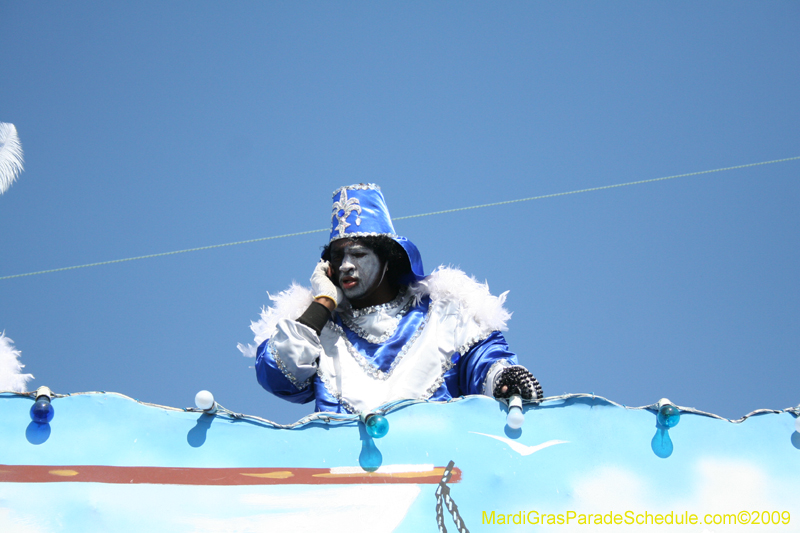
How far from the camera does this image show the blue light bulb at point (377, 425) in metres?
2.31

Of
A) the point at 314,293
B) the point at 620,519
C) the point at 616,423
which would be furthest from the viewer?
the point at 314,293

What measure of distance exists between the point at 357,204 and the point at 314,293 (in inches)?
19.3

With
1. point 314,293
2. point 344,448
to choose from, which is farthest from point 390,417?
point 314,293

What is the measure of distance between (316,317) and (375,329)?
0.33 metres

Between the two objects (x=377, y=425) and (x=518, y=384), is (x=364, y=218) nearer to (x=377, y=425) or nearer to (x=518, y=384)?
(x=518, y=384)

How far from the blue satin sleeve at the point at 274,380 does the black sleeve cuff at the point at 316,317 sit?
0.64 feet

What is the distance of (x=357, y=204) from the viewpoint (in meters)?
3.80

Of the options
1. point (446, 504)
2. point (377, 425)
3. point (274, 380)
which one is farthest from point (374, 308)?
point (446, 504)

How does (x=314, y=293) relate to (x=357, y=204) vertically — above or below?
below

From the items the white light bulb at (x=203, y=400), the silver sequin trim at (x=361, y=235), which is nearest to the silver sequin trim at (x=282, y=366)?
the silver sequin trim at (x=361, y=235)

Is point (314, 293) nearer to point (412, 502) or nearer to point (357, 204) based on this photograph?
point (357, 204)

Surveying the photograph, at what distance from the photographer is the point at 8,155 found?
4.10 meters

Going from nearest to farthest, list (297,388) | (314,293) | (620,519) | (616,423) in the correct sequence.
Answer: (620,519)
(616,423)
(297,388)
(314,293)

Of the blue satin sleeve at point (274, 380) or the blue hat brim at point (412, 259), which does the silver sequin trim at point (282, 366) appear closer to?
the blue satin sleeve at point (274, 380)
